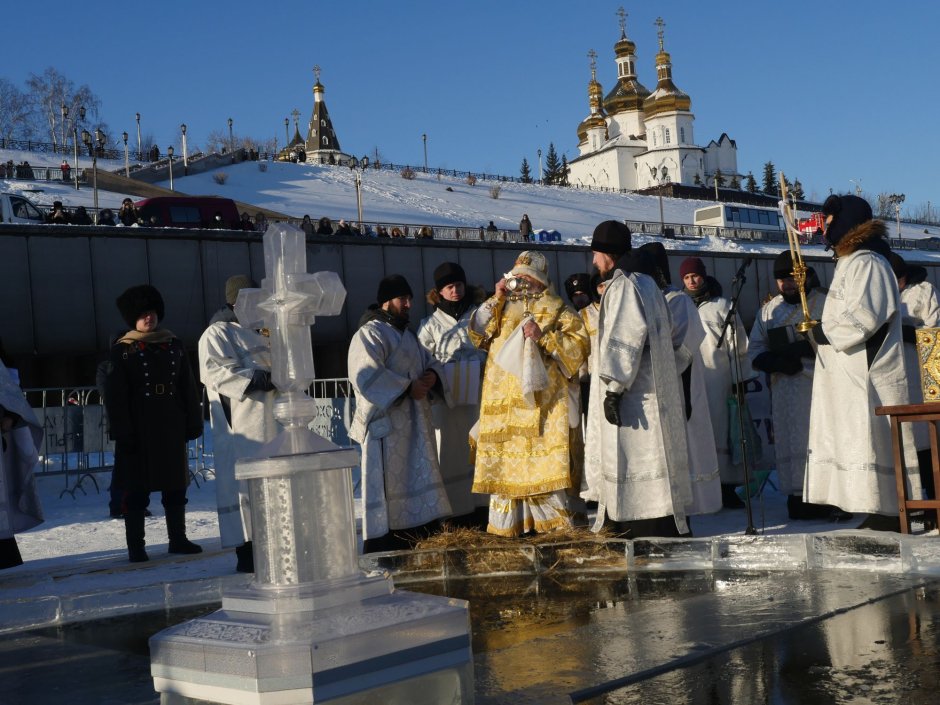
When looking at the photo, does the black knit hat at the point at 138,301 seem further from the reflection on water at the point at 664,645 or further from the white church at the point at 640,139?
the white church at the point at 640,139

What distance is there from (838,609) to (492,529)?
2.96m

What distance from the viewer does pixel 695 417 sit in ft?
23.3

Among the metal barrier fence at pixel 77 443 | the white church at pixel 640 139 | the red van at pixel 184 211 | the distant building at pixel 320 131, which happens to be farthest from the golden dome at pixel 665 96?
the metal barrier fence at pixel 77 443

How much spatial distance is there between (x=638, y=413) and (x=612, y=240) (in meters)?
1.13

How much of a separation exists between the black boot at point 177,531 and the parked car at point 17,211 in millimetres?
22260

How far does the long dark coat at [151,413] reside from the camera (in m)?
7.45

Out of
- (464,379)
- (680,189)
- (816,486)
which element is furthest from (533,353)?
(680,189)

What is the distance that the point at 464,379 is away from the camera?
25.3 feet

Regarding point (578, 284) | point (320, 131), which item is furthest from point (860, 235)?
point (320, 131)

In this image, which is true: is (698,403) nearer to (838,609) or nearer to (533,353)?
(533,353)

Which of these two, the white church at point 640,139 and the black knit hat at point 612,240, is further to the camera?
the white church at point 640,139

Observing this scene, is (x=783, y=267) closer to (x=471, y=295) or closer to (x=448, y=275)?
(x=471, y=295)

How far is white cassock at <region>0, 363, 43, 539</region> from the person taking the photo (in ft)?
23.9

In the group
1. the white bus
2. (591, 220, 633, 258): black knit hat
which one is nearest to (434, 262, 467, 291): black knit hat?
(591, 220, 633, 258): black knit hat
